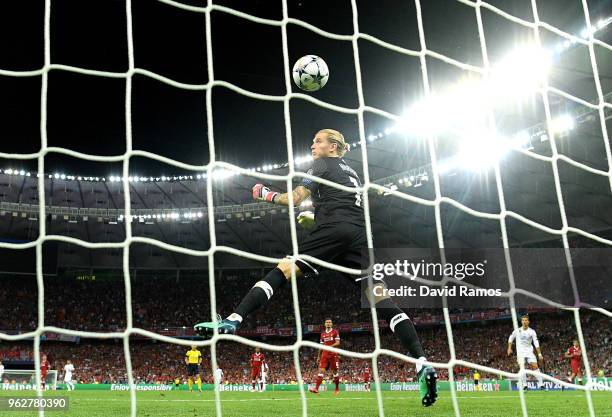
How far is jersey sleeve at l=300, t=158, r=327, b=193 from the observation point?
402cm

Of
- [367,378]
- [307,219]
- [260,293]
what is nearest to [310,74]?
[307,219]

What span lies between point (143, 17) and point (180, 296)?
17.1 metres

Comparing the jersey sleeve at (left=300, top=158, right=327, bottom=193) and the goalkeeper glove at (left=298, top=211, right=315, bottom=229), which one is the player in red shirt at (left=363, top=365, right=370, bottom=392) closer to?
the goalkeeper glove at (left=298, top=211, right=315, bottom=229)

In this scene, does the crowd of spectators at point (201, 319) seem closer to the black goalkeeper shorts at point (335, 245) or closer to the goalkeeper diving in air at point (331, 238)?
the goalkeeper diving in air at point (331, 238)

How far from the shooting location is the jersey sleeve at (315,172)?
13.2ft

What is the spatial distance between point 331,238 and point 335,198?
0.36 metres

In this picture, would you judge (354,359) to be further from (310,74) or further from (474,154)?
(310,74)

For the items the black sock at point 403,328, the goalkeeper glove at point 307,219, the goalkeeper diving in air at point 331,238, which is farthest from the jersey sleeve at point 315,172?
the black sock at point 403,328

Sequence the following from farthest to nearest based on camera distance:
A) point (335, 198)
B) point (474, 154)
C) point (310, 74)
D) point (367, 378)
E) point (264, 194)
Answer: point (367, 378) → point (474, 154) → point (310, 74) → point (335, 198) → point (264, 194)

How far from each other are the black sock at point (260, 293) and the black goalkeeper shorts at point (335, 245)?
177mm

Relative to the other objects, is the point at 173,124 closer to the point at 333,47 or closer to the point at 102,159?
the point at 333,47

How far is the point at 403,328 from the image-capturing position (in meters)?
4.09

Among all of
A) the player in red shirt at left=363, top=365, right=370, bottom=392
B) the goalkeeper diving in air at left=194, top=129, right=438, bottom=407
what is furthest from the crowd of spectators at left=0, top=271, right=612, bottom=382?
the goalkeeper diving in air at left=194, top=129, right=438, bottom=407

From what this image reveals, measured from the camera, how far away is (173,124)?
69.3ft
